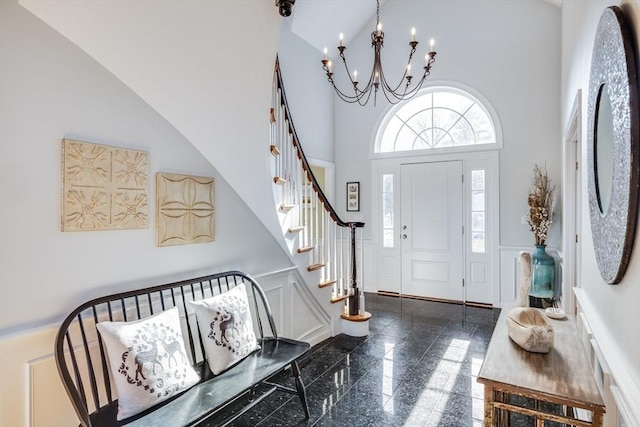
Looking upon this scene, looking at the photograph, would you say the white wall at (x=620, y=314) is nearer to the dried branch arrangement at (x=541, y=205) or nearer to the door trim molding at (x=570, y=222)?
the door trim molding at (x=570, y=222)

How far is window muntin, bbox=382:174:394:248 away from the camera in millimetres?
5680

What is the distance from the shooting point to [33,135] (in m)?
1.67

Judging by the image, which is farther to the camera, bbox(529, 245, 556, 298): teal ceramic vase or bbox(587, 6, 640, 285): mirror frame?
bbox(529, 245, 556, 298): teal ceramic vase

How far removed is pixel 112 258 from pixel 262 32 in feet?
5.06

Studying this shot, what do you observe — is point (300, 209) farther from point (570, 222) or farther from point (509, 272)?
point (509, 272)

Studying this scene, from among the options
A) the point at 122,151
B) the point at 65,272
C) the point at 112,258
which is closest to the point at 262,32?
the point at 122,151

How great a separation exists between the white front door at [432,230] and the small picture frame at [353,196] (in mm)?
736

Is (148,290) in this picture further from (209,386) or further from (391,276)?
(391,276)

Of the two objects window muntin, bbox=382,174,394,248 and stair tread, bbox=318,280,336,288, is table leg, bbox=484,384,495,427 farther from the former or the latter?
window muntin, bbox=382,174,394,248

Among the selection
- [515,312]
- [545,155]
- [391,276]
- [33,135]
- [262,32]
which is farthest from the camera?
[391,276]

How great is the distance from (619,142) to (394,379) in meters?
2.37

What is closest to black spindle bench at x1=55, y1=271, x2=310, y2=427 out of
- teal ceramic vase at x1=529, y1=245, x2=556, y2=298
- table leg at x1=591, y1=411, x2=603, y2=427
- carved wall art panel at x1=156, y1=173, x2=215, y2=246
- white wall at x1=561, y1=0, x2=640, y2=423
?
carved wall art panel at x1=156, y1=173, x2=215, y2=246

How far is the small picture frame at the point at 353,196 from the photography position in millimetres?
5902

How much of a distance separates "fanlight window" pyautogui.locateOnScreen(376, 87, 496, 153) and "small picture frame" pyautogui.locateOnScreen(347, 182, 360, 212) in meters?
0.68
